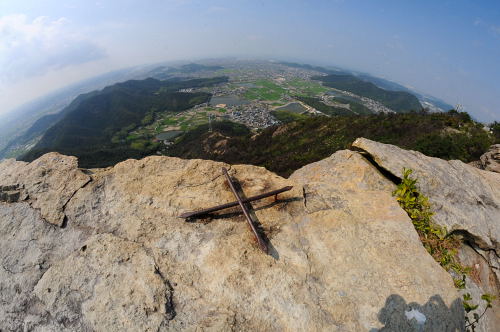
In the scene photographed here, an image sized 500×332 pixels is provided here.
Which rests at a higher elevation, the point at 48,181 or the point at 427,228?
the point at 48,181

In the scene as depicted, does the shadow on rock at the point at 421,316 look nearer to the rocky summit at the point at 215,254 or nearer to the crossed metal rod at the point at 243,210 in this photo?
the rocky summit at the point at 215,254

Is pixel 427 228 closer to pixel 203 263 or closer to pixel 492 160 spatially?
pixel 203 263

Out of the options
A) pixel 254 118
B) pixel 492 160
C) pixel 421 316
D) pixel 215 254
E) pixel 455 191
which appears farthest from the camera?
pixel 254 118

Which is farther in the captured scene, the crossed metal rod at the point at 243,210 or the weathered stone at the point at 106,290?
the crossed metal rod at the point at 243,210

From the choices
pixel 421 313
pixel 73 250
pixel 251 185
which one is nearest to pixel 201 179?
pixel 251 185

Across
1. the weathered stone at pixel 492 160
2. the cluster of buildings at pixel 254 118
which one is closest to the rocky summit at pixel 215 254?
the weathered stone at pixel 492 160

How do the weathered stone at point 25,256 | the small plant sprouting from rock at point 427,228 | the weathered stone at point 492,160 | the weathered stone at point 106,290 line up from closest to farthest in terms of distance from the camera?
the weathered stone at point 106,290, the weathered stone at point 25,256, the small plant sprouting from rock at point 427,228, the weathered stone at point 492,160

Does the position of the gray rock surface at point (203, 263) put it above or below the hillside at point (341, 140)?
above

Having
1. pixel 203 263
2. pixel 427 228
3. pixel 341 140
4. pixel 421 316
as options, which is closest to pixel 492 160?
pixel 427 228
